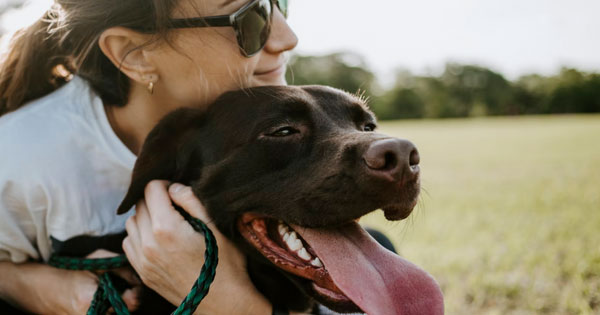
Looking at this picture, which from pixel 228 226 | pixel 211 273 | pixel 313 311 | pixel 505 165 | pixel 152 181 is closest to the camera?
pixel 211 273

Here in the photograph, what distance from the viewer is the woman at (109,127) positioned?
7.79 feet

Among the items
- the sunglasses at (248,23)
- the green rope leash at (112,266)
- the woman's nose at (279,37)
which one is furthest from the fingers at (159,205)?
the woman's nose at (279,37)

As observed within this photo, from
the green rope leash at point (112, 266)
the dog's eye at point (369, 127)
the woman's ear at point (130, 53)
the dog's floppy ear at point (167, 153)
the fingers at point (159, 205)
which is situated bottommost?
the green rope leash at point (112, 266)

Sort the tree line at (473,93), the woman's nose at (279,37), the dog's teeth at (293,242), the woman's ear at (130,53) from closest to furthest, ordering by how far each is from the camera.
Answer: the dog's teeth at (293,242)
the woman's ear at (130,53)
the woman's nose at (279,37)
the tree line at (473,93)

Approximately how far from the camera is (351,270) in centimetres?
201

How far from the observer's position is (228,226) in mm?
2350

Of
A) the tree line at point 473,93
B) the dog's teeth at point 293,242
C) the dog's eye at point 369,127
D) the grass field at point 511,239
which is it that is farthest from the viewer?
the tree line at point 473,93

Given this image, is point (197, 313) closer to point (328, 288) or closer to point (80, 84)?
Result: point (328, 288)

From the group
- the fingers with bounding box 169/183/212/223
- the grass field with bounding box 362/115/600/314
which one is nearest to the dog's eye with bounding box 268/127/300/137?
the fingers with bounding box 169/183/212/223

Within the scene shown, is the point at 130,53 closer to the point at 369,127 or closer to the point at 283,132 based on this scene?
the point at 283,132

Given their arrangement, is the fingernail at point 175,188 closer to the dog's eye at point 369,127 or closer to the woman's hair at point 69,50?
the woman's hair at point 69,50

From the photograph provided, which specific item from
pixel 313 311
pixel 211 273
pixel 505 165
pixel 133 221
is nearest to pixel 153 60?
pixel 133 221

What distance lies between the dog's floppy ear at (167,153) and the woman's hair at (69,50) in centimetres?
43

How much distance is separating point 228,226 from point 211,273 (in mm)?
373
